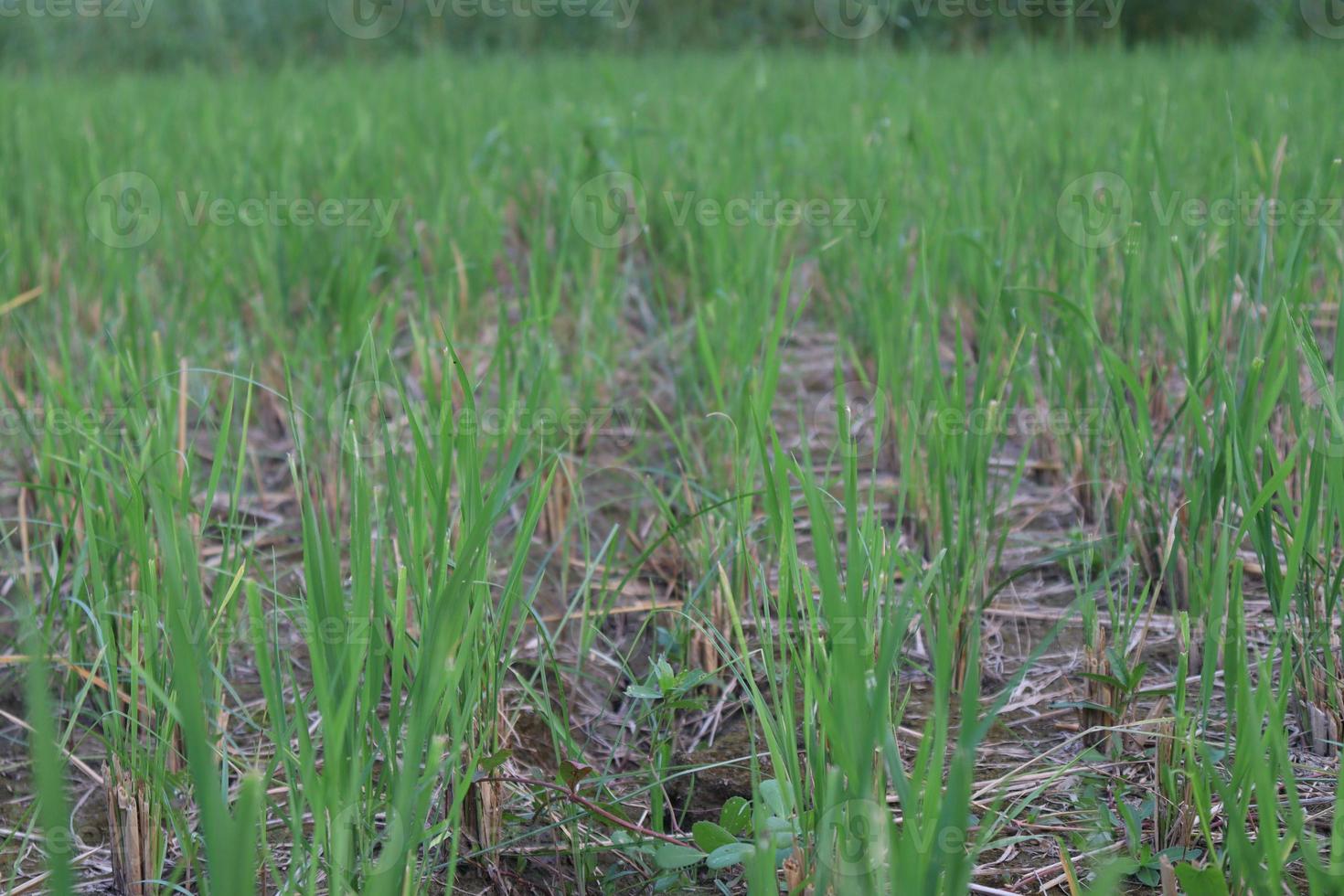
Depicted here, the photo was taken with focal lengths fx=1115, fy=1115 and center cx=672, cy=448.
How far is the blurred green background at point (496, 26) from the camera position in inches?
317

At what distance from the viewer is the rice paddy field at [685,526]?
729 millimetres

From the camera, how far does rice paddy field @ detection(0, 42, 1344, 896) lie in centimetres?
73

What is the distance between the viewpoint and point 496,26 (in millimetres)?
9031

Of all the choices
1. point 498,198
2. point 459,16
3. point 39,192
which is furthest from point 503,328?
point 459,16

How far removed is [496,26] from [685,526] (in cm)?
873

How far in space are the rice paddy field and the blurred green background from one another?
5932mm

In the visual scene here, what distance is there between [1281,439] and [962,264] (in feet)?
1.79

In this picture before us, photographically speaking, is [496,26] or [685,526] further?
[496,26]

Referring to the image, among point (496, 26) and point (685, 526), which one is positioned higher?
point (496, 26)

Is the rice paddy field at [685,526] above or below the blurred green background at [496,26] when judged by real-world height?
below

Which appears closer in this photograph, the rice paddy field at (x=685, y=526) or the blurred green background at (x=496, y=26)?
the rice paddy field at (x=685, y=526)

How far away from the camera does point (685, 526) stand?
3.83 feet

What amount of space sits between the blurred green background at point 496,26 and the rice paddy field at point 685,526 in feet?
19.5

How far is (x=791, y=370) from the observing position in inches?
77.4
